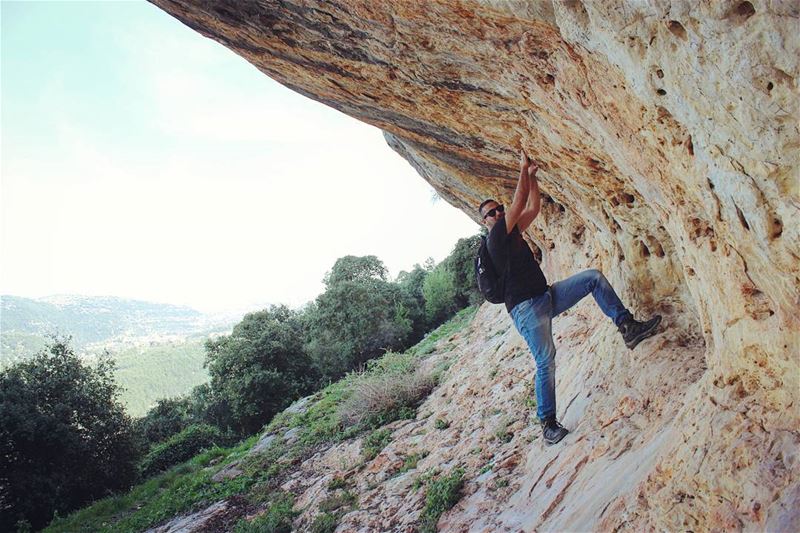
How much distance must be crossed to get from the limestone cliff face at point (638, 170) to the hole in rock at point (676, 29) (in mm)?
15

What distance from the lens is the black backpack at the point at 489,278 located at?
15.9 feet

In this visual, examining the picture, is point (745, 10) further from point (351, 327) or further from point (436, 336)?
point (351, 327)

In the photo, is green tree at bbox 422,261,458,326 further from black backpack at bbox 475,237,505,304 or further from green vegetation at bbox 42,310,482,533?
black backpack at bbox 475,237,505,304

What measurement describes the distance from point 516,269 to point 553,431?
166 cm

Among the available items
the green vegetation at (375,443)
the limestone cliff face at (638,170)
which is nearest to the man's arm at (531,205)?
the limestone cliff face at (638,170)

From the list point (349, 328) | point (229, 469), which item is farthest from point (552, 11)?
point (349, 328)

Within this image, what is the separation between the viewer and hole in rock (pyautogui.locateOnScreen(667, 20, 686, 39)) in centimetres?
266

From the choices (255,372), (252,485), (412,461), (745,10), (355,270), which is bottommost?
(412,461)

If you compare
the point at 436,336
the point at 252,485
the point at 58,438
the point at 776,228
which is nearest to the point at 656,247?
the point at 776,228

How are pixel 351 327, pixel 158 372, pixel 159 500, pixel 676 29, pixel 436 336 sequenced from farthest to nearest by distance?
pixel 158 372, pixel 351 327, pixel 436 336, pixel 159 500, pixel 676 29

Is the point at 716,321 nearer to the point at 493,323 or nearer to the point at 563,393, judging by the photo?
the point at 563,393

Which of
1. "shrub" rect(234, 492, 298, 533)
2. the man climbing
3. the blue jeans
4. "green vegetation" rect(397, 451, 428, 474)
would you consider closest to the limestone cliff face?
the man climbing

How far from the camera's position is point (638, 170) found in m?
4.01

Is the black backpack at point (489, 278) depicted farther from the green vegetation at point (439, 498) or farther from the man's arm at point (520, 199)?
the green vegetation at point (439, 498)
